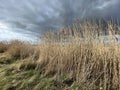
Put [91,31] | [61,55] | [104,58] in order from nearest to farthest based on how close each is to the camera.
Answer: [104,58], [91,31], [61,55]

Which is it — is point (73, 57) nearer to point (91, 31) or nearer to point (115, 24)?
point (91, 31)

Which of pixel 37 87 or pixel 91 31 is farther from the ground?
pixel 91 31

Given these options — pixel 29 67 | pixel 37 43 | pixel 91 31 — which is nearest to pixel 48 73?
pixel 29 67

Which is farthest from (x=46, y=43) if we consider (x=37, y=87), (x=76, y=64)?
(x=37, y=87)

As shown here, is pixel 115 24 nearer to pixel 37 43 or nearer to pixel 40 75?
pixel 40 75

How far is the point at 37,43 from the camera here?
7359mm

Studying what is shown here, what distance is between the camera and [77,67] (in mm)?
4375

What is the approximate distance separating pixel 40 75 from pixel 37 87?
0.73m

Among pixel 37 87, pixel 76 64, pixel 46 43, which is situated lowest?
pixel 37 87

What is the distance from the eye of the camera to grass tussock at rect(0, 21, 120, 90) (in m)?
3.68

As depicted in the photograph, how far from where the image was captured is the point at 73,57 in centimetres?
473

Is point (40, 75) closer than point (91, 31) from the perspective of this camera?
No

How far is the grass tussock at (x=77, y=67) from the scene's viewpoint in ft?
12.1

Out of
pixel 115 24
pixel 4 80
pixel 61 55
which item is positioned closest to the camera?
pixel 115 24
